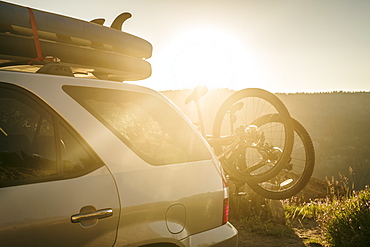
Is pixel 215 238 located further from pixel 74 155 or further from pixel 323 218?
pixel 323 218

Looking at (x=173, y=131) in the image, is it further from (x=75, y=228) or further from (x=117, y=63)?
(x=75, y=228)

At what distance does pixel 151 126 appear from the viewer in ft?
9.20

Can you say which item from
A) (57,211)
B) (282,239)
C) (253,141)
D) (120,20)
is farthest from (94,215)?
(282,239)

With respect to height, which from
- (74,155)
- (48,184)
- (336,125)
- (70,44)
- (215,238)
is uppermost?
(70,44)

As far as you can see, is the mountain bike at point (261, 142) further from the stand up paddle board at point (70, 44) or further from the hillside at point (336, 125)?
the hillside at point (336, 125)

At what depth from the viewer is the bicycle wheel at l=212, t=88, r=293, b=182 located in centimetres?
486

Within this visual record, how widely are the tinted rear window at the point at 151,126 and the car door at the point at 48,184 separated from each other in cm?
37

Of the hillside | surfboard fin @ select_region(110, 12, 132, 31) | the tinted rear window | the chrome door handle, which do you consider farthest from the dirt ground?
the hillside

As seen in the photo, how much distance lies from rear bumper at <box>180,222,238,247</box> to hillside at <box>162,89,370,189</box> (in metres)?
117

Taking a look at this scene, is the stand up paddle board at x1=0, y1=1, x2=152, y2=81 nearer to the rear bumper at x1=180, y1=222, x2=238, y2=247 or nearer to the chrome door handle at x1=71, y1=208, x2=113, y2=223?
the chrome door handle at x1=71, y1=208, x2=113, y2=223

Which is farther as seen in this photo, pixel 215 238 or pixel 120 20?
pixel 120 20

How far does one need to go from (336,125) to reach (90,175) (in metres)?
152

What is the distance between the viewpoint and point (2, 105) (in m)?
2.13

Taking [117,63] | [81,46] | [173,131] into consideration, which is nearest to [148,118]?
[173,131]
